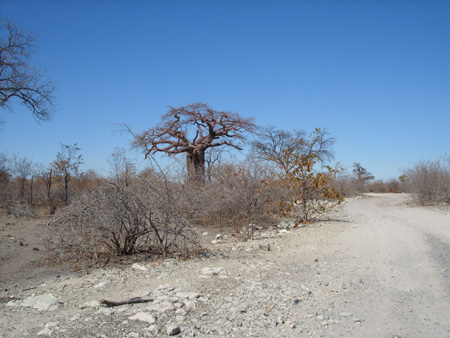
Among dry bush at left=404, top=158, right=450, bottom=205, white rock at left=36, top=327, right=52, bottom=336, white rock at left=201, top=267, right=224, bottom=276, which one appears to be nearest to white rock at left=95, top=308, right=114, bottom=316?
white rock at left=36, top=327, right=52, bottom=336

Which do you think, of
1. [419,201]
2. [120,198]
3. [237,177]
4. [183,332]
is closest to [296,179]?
→ [237,177]

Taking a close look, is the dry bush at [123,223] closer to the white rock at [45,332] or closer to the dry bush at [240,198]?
the white rock at [45,332]

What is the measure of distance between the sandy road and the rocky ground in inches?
0.5

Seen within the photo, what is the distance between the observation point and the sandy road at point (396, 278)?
13.1ft

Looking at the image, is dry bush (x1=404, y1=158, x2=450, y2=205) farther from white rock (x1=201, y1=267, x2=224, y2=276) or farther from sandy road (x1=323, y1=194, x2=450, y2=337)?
white rock (x1=201, y1=267, x2=224, y2=276)

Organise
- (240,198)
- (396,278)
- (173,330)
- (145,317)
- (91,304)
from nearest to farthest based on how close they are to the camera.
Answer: (173,330)
(145,317)
(91,304)
(396,278)
(240,198)

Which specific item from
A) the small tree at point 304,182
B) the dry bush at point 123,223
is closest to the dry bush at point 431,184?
the small tree at point 304,182

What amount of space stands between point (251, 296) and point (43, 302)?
274 cm

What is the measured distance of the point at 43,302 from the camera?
15.7ft

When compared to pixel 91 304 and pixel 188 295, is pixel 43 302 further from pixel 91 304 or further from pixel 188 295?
pixel 188 295

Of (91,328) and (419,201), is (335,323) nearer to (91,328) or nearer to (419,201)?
(91,328)

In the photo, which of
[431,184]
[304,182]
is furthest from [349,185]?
[304,182]

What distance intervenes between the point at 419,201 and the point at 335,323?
19.2 metres

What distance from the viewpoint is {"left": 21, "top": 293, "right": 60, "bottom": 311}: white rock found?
4.66 metres
